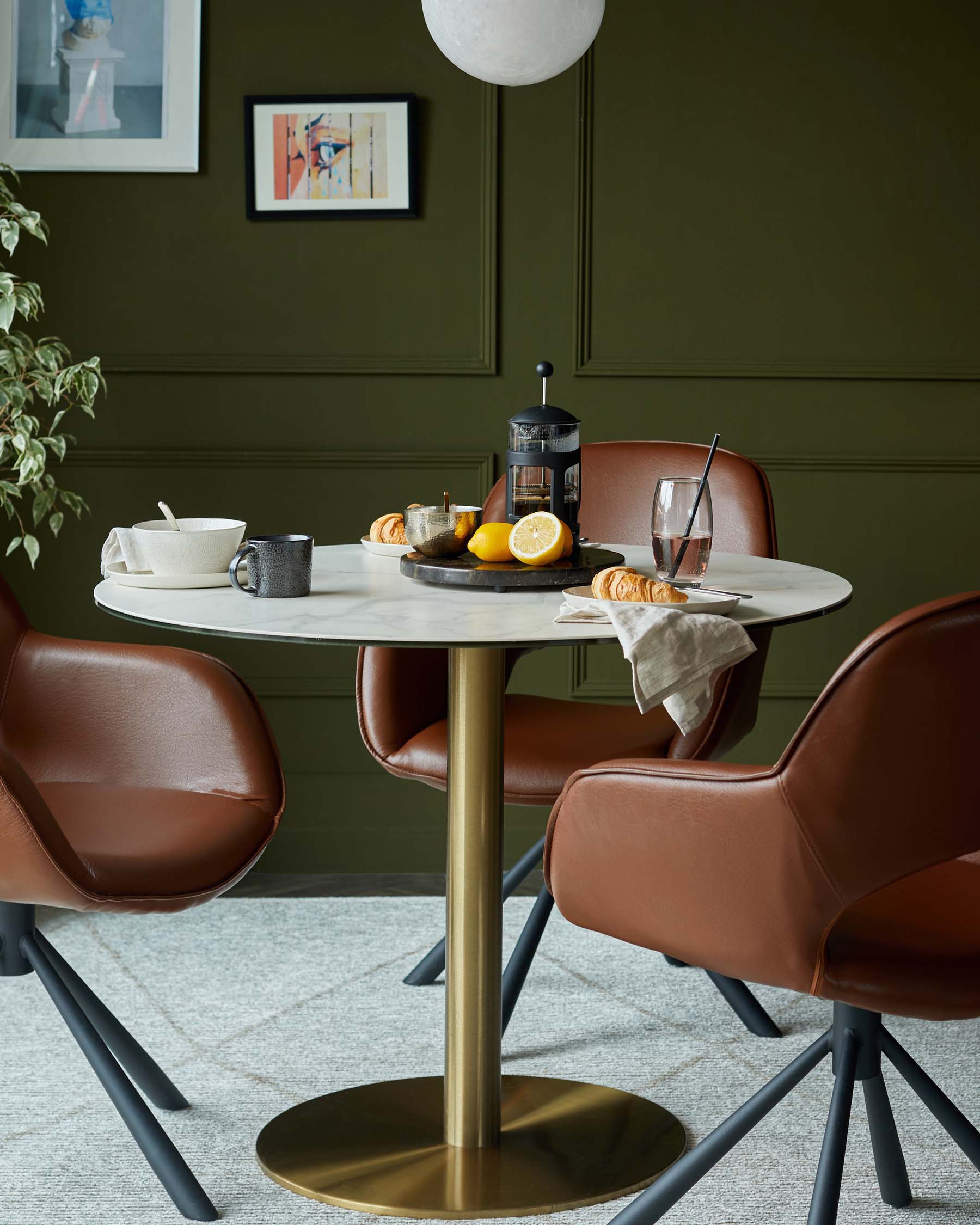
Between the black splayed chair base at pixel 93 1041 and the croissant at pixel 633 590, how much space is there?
87 centimetres

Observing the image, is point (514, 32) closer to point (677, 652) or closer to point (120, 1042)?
point (677, 652)

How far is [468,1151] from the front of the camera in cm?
194

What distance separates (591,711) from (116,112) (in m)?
1.77

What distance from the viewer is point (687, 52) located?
3135mm

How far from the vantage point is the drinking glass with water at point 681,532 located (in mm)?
1823

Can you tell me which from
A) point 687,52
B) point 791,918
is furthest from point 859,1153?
point 687,52

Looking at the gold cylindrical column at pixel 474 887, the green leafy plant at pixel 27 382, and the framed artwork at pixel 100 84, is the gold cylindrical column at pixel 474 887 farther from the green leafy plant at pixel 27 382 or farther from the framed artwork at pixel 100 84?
the framed artwork at pixel 100 84

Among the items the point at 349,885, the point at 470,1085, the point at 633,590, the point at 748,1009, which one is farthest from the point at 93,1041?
the point at 349,885

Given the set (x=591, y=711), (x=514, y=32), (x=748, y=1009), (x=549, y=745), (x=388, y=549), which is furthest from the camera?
(x=591, y=711)

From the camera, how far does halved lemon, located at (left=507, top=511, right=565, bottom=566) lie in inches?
72.7

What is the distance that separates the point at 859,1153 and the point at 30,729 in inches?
54.8

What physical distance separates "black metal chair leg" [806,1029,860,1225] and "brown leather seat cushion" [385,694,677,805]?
64 centimetres

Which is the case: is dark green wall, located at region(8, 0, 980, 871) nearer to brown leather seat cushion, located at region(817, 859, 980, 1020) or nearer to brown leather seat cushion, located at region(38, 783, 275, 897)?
brown leather seat cushion, located at region(38, 783, 275, 897)

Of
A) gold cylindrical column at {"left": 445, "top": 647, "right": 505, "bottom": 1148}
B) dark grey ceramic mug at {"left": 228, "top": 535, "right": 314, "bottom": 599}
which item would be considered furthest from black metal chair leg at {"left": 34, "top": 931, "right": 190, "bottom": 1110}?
dark grey ceramic mug at {"left": 228, "top": 535, "right": 314, "bottom": 599}
